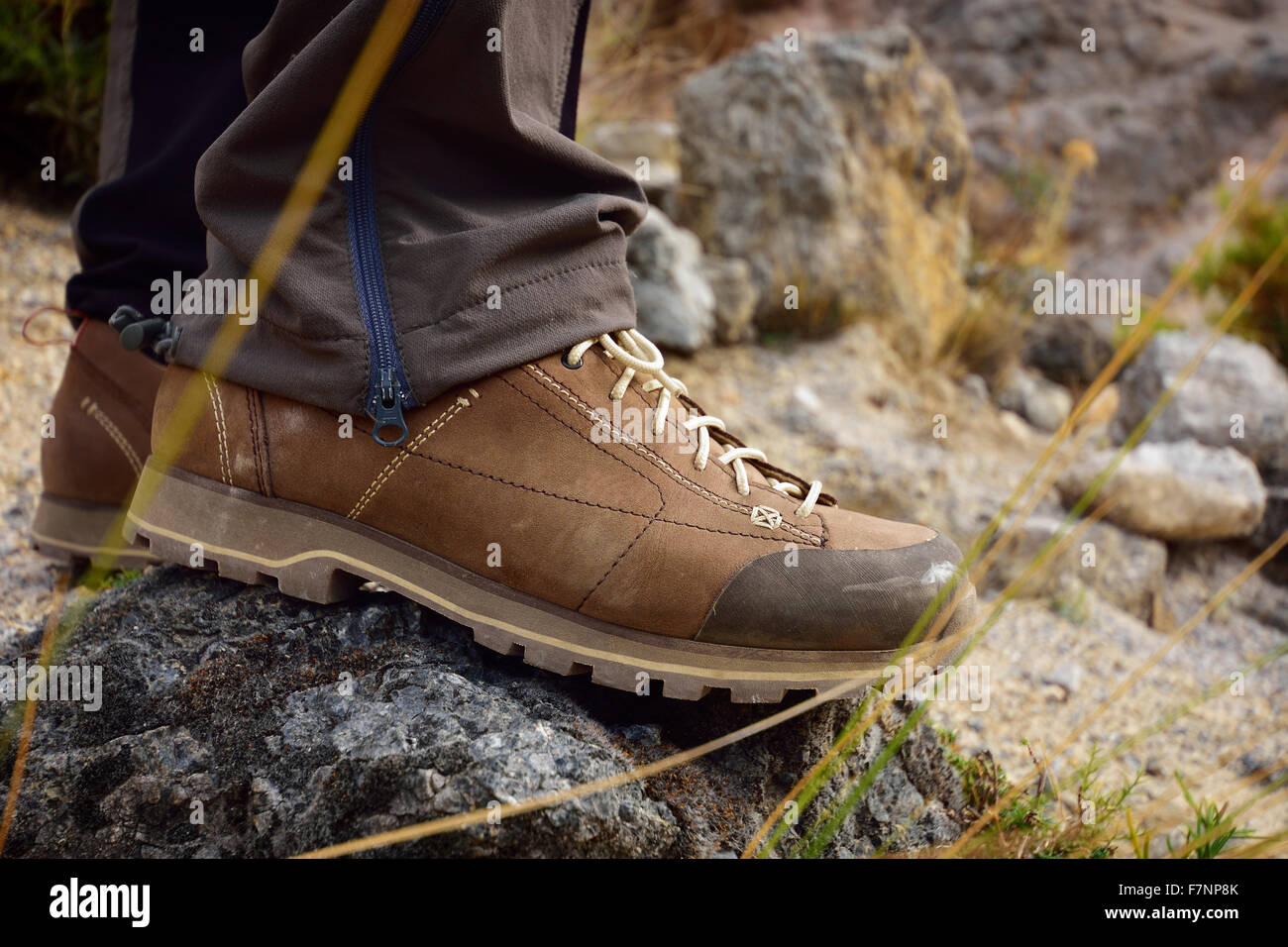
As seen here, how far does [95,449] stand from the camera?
1.60m

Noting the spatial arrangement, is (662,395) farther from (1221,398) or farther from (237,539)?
(1221,398)

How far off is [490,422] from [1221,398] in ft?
14.0

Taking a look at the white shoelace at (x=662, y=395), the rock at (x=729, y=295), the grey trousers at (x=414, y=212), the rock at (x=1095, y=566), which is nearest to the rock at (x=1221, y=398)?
the rock at (x=1095, y=566)

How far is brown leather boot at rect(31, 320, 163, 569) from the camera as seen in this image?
1.55 meters

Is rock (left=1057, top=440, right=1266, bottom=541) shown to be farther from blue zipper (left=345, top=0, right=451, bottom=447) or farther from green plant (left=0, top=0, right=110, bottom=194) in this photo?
green plant (left=0, top=0, right=110, bottom=194)

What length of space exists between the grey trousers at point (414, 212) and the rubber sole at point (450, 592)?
0.20 metres

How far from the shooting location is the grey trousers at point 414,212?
1.09 m

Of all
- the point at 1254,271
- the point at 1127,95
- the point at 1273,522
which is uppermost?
the point at 1127,95

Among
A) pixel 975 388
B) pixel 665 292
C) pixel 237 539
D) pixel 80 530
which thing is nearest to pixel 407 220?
pixel 237 539

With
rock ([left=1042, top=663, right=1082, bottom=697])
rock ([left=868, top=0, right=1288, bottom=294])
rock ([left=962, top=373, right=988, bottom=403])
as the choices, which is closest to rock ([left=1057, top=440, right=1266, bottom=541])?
rock ([left=962, top=373, right=988, bottom=403])

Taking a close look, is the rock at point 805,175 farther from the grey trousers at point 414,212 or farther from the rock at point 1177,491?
the grey trousers at point 414,212

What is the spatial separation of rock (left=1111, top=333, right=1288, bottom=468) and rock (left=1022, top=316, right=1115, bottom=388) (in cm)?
71
